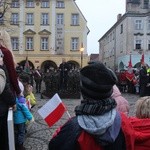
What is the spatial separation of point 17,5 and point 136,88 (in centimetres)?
3017

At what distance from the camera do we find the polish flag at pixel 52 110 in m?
4.63

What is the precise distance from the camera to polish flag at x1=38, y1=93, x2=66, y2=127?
15.2ft

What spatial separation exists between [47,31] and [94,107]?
45.7m

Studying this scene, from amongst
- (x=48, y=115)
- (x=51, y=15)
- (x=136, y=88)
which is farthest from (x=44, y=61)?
(x=48, y=115)

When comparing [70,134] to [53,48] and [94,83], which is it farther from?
[53,48]

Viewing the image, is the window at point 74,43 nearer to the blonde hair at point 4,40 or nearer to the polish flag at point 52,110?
the blonde hair at point 4,40

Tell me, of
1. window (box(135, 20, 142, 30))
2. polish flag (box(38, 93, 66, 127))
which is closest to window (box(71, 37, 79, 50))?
window (box(135, 20, 142, 30))

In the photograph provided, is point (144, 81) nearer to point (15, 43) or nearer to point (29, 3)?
point (15, 43)

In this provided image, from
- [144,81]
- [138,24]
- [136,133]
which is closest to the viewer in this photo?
[136,133]

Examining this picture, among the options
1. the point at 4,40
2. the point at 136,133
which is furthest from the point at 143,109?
the point at 4,40

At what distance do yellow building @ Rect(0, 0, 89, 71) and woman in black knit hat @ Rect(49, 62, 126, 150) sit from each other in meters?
44.4

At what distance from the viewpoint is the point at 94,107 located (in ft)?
8.35

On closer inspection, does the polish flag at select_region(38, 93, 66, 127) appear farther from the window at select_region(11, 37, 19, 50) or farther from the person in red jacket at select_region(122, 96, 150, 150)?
the window at select_region(11, 37, 19, 50)

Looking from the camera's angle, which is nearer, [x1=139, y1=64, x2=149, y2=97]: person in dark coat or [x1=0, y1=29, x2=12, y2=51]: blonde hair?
[x1=0, y1=29, x2=12, y2=51]: blonde hair
